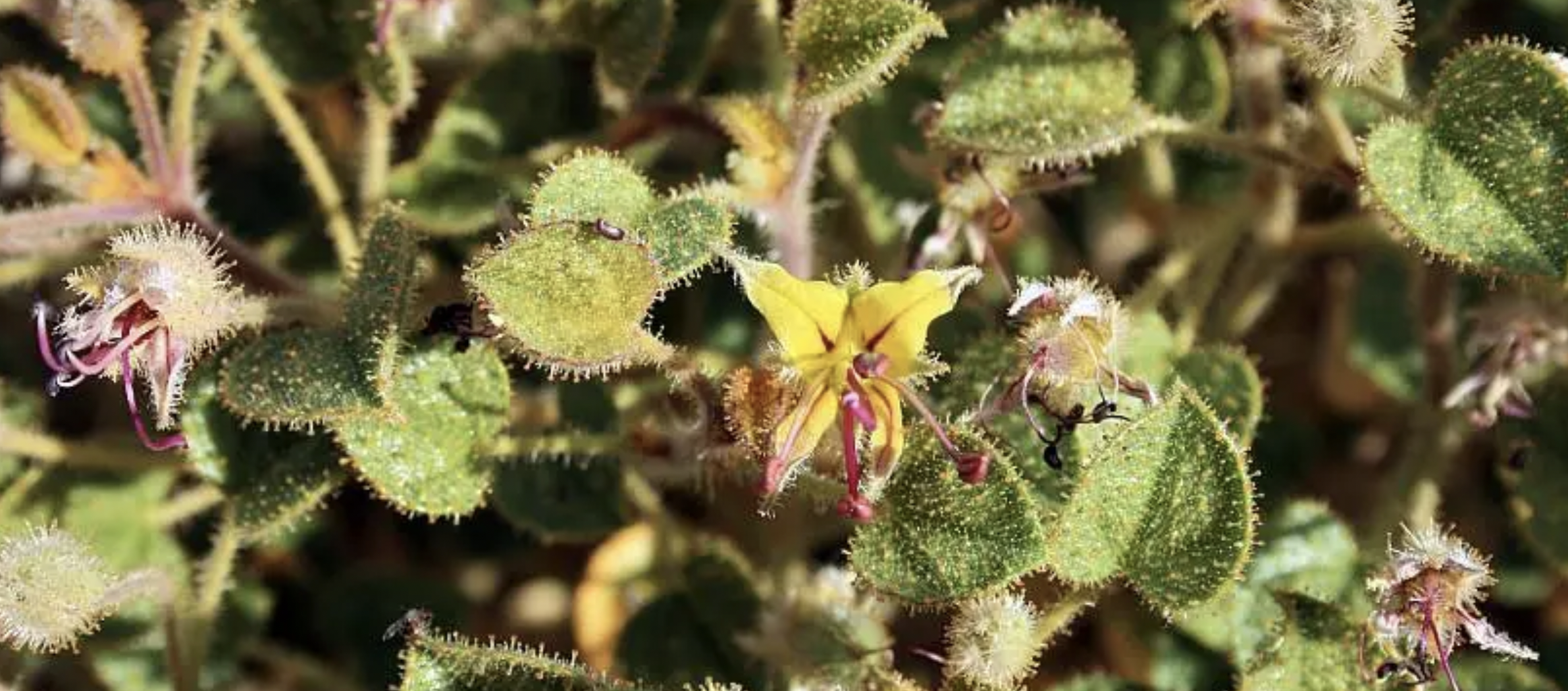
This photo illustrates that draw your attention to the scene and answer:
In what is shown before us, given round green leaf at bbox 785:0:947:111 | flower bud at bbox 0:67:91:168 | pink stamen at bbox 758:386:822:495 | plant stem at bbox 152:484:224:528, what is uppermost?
flower bud at bbox 0:67:91:168

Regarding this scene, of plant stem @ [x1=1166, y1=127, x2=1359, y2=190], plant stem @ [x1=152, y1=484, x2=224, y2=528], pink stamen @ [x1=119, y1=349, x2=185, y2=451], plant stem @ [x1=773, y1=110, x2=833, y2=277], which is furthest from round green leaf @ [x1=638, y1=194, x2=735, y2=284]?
plant stem @ [x1=152, y1=484, x2=224, y2=528]

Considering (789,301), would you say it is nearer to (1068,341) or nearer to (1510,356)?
(1068,341)

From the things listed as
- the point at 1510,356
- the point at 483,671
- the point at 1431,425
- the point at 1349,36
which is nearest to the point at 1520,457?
the point at 1510,356

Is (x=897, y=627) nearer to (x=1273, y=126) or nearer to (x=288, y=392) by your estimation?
(x=1273, y=126)

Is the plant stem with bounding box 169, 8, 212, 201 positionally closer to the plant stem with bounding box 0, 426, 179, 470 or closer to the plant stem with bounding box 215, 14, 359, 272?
the plant stem with bounding box 215, 14, 359, 272

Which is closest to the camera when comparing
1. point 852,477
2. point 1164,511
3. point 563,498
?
point 852,477

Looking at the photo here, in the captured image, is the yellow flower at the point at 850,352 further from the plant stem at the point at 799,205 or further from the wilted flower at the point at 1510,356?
the wilted flower at the point at 1510,356
